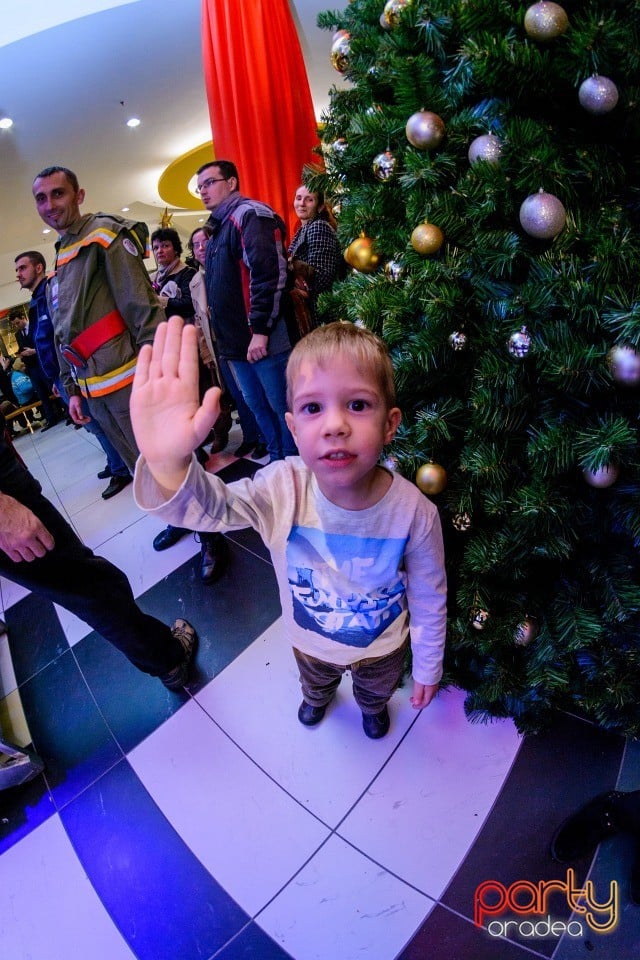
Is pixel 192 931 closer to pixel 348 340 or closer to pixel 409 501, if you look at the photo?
pixel 409 501

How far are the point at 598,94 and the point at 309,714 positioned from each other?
1529mm

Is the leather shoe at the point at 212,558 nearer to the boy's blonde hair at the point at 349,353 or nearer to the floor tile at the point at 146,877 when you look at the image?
the floor tile at the point at 146,877

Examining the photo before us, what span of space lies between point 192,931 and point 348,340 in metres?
1.34

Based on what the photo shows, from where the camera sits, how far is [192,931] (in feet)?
3.35

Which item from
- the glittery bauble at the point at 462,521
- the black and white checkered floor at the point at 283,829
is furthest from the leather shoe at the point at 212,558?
the glittery bauble at the point at 462,521

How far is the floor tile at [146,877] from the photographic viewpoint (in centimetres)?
102

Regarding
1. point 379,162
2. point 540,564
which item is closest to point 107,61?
point 379,162

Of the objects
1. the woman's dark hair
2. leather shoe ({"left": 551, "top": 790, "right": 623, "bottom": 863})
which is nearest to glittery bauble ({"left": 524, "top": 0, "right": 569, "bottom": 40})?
leather shoe ({"left": 551, "top": 790, "right": 623, "bottom": 863})

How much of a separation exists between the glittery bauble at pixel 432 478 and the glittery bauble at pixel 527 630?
39 centimetres

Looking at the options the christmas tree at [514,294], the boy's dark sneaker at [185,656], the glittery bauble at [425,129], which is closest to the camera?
the christmas tree at [514,294]

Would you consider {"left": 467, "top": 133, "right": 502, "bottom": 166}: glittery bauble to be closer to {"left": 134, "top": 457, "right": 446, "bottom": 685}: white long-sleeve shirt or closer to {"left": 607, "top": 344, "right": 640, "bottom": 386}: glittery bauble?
{"left": 607, "top": 344, "right": 640, "bottom": 386}: glittery bauble

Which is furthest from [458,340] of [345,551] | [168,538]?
[168,538]

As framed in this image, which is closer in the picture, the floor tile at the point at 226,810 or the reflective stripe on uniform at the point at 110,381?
the floor tile at the point at 226,810

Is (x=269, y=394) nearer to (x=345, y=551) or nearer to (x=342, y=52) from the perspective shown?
(x=342, y=52)
